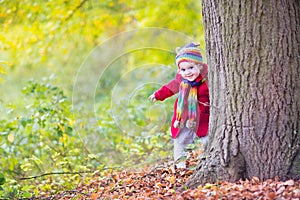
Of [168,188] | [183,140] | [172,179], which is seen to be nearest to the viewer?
[168,188]

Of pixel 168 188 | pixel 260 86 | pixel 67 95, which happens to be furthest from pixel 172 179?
pixel 67 95

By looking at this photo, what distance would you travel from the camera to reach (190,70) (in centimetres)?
510

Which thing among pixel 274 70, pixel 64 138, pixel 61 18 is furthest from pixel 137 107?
pixel 274 70

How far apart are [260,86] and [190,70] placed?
1.08 m

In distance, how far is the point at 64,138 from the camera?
6.98 metres

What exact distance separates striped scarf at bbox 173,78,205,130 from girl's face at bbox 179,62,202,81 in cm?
6

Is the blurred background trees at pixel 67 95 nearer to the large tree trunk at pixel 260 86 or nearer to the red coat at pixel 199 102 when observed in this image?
the red coat at pixel 199 102

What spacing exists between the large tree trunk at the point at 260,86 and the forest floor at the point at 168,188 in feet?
0.55

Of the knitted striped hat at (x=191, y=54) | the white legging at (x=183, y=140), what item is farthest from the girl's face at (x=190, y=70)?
the white legging at (x=183, y=140)

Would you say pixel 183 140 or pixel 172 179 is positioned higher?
pixel 183 140

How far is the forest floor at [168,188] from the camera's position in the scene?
3.90 meters

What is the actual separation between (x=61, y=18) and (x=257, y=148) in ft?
24.7

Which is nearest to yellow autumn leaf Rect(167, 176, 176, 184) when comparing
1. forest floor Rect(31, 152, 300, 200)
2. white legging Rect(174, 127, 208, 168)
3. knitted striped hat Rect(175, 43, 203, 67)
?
forest floor Rect(31, 152, 300, 200)

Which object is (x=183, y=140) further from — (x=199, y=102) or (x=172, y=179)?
(x=172, y=179)
